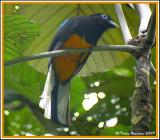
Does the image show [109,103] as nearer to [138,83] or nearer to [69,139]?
[69,139]

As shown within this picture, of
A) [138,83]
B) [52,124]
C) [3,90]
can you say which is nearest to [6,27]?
[3,90]

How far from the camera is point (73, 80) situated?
2686 millimetres

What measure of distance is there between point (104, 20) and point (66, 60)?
13.9 inches

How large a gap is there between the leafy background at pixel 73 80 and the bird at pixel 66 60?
0.14 ft

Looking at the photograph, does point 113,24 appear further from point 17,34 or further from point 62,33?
point 17,34

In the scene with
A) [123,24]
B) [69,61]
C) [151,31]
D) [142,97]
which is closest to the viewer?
[142,97]

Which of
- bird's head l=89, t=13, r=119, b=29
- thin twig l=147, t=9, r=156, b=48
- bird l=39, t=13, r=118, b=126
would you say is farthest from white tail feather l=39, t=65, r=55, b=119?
thin twig l=147, t=9, r=156, b=48

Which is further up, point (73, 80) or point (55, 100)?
point (73, 80)

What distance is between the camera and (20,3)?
98.9 inches

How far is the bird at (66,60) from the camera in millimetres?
2535

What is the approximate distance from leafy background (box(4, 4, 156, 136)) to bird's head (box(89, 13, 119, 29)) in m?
0.04

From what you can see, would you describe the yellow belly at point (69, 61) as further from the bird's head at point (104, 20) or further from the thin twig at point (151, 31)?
the thin twig at point (151, 31)

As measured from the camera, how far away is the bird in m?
2.54

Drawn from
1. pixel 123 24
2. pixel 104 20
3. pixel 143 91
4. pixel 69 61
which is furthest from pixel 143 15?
pixel 69 61
